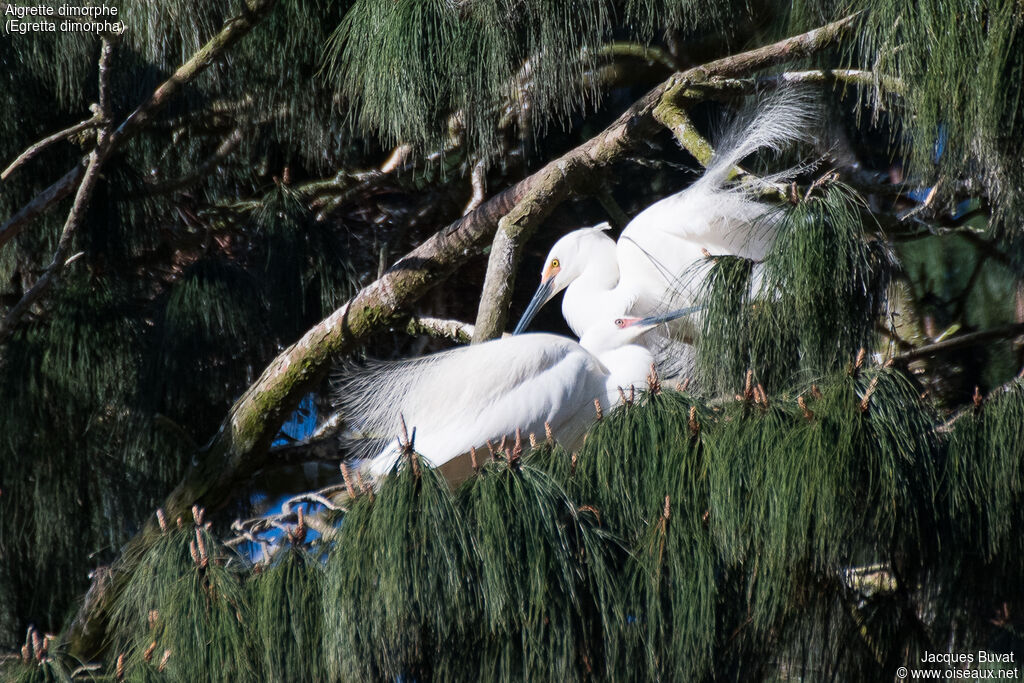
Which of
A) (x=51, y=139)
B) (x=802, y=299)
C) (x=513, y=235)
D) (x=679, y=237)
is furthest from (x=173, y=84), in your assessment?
(x=802, y=299)

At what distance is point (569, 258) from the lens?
7.07ft

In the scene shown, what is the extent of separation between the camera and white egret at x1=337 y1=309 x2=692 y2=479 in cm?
177

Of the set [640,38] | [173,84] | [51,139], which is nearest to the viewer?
[51,139]

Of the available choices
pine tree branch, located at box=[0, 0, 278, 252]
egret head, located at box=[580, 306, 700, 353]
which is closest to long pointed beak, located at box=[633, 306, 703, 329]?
egret head, located at box=[580, 306, 700, 353]

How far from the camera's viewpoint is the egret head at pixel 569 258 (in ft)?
6.94

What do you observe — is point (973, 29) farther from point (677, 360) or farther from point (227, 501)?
point (227, 501)

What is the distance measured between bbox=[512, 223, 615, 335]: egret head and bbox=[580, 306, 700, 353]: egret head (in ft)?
0.57

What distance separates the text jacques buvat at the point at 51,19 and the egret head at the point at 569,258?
2.88 feet

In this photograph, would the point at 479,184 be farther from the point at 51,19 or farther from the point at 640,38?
the point at 51,19

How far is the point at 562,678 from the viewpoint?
108cm

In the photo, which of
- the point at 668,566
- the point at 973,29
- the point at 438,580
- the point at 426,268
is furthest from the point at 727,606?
the point at 426,268

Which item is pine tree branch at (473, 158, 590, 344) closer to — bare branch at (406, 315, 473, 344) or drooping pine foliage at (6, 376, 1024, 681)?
bare branch at (406, 315, 473, 344)

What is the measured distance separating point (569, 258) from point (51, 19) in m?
1.03

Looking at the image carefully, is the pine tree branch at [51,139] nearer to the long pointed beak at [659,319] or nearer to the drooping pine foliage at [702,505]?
the drooping pine foliage at [702,505]
